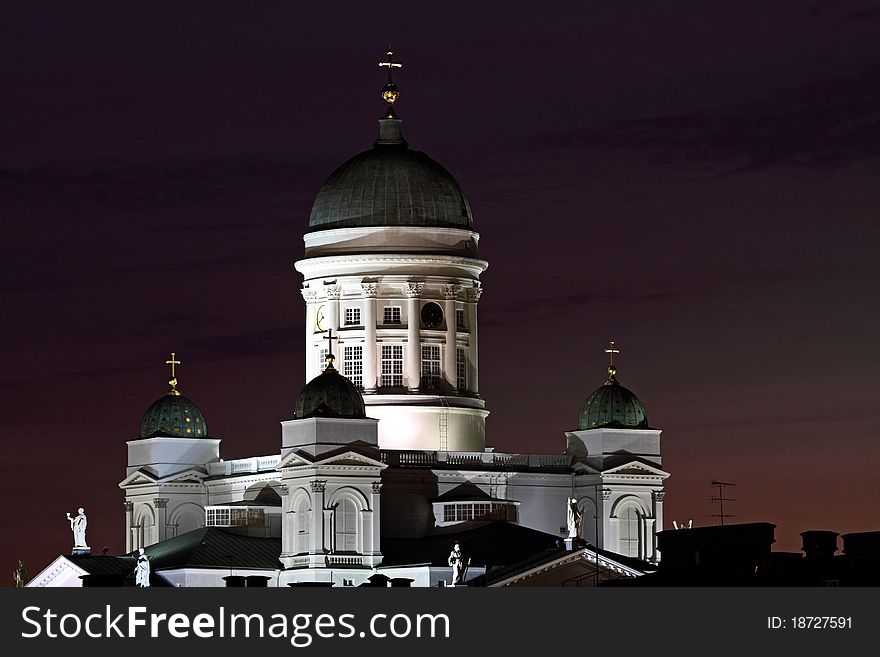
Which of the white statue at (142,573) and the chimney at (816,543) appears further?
the white statue at (142,573)

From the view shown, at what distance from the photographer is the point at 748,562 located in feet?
574

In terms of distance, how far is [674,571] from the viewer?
17762 cm

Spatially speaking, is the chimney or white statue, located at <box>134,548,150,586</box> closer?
the chimney

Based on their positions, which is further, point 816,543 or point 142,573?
point 142,573
